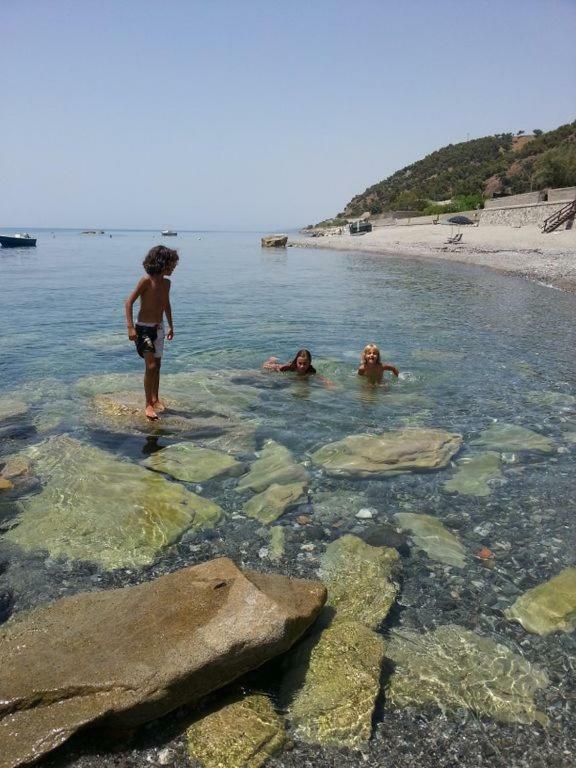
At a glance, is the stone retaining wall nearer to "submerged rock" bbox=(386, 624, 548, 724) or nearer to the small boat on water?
"submerged rock" bbox=(386, 624, 548, 724)

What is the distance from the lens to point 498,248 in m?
40.1

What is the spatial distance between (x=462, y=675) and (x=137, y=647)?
84.8 inches

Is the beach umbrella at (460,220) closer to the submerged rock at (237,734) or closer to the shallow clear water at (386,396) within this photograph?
the shallow clear water at (386,396)

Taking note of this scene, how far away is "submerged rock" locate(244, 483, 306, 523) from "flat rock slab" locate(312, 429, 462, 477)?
0.69 meters

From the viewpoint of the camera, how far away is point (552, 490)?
6070mm


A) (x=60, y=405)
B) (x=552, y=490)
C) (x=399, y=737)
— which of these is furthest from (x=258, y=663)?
(x=60, y=405)

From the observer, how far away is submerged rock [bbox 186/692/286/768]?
2.92 metres

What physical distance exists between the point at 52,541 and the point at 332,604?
107 inches

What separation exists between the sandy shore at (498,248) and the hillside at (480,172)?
14.0 meters

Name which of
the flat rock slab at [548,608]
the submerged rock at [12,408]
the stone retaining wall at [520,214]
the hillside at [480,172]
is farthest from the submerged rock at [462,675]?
the hillside at [480,172]

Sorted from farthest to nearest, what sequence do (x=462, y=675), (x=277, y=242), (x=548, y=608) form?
(x=277, y=242) < (x=548, y=608) < (x=462, y=675)

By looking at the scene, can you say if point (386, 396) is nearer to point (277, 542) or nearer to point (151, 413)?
point (151, 413)

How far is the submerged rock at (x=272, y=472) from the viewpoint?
622 centimetres

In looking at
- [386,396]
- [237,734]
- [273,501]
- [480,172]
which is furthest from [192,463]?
[480,172]
